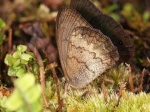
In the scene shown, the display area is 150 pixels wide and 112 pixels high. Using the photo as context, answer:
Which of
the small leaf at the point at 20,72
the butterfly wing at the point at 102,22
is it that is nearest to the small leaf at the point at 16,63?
the small leaf at the point at 20,72

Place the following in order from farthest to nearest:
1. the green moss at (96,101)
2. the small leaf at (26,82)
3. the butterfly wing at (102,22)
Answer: the butterfly wing at (102,22) < the green moss at (96,101) < the small leaf at (26,82)

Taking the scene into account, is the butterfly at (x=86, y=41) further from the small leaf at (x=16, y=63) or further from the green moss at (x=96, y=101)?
the small leaf at (x=16, y=63)

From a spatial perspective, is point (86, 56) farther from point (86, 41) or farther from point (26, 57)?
point (26, 57)

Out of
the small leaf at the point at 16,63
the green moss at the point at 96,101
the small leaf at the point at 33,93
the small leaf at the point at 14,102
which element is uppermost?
the small leaf at the point at 33,93

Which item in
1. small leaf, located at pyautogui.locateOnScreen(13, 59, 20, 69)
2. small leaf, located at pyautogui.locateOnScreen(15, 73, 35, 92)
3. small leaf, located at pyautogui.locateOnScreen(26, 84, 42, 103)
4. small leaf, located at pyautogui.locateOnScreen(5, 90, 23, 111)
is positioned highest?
small leaf, located at pyautogui.locateOnScreen(15, 73, 35, 92)

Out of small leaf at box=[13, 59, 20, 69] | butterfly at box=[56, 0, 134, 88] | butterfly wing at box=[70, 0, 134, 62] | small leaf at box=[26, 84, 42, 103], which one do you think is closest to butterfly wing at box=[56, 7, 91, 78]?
butterfly at box=[56, 0, 134, 88]

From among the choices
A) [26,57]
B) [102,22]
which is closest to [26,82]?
[26,57]

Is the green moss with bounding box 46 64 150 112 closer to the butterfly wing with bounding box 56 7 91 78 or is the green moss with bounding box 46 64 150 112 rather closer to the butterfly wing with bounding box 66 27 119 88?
the butterfly wing with bounding box 66 27 119 88
